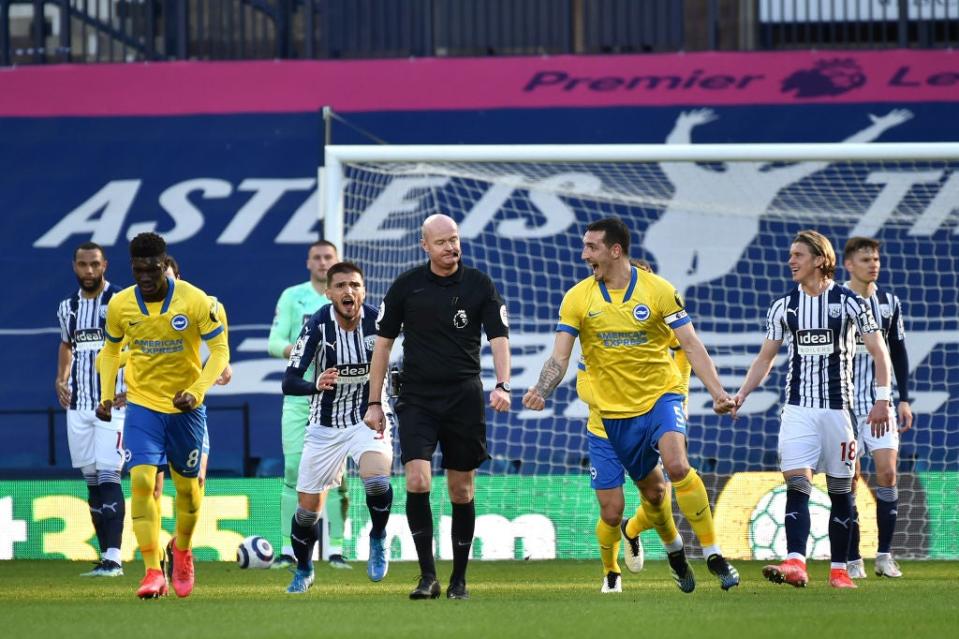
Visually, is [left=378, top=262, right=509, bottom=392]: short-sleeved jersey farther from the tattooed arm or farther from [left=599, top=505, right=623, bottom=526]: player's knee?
[left=599, top=505, right=623, bottom=526]: player's knee

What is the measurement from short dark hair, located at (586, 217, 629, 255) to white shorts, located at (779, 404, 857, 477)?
1615mm

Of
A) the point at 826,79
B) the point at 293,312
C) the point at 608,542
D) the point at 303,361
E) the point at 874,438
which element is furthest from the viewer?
the point at 826,79

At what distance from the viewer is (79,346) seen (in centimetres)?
1134

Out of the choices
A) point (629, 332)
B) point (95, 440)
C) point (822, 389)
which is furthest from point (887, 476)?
point (95, 440)

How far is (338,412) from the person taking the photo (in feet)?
30.3

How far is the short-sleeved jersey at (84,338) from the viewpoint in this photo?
11.2 meters

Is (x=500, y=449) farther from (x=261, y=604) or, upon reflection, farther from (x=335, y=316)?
(x=261, y=604)

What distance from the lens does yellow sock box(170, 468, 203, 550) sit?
884 centimetres

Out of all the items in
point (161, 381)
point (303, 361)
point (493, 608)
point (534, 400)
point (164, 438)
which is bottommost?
point (493, 608)

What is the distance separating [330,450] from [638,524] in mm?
1941

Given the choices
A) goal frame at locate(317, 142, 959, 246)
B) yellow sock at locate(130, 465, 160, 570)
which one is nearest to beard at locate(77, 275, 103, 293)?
goal frame at locate(317, 142, 959, 246)

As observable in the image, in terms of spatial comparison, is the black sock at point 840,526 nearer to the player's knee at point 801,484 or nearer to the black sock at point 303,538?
the player's knee at point 801,484

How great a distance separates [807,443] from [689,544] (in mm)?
3682

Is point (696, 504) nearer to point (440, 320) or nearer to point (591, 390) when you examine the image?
point (591, 390)
